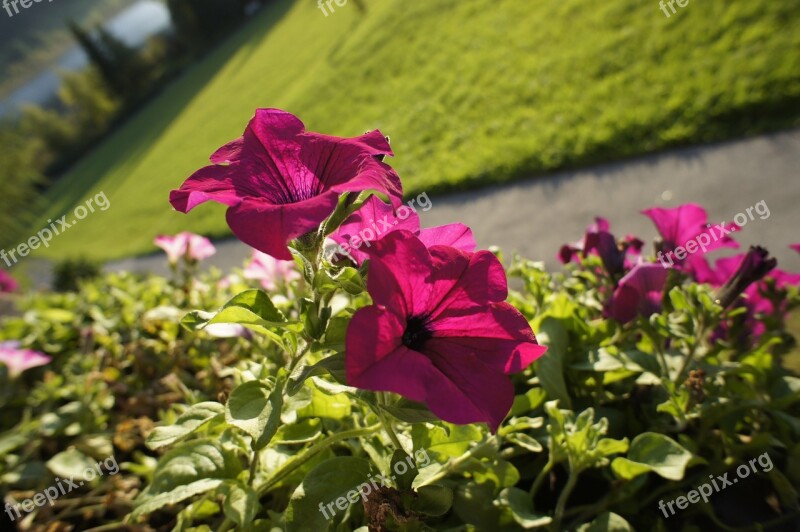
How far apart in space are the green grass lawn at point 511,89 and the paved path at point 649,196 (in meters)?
0.21

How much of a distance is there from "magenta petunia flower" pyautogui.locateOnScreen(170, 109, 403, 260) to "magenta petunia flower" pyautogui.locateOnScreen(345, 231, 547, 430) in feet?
0.31

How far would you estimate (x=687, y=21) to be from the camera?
213 inches

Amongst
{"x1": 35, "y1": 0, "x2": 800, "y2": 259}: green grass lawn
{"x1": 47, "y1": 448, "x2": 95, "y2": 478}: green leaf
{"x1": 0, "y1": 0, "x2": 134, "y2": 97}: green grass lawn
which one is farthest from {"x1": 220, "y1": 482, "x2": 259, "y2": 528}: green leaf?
{"x1": 0, "y1": 0, "x2": 134, "y2": 97}: green grass lawn

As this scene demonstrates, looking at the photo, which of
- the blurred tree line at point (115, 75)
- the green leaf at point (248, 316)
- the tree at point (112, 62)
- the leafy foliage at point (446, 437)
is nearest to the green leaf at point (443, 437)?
the leafy foliage at point (446, 437)

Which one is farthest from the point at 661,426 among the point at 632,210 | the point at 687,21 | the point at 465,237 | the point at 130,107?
the point at 130,107

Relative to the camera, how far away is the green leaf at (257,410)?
0.76m

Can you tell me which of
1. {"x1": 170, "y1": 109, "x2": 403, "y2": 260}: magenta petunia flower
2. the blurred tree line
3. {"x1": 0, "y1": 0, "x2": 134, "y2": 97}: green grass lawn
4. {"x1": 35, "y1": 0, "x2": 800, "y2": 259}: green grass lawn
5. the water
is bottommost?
{"x1": 35, "y1": 0, "x2": 800, "y2": 259}: green grass lawn

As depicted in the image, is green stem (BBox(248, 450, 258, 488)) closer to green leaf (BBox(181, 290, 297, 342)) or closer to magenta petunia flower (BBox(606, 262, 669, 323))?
green leaf (BBox(181, 290, 297, 342))

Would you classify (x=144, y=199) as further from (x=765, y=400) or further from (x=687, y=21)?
(x=765, y=400)

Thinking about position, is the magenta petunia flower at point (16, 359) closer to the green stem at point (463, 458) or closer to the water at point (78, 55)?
the green stem at point (463, 458)

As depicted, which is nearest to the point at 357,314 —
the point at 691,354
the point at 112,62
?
the point at 691,354

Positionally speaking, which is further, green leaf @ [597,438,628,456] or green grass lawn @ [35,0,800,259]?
green grass lawn @ [35,0,800,259]

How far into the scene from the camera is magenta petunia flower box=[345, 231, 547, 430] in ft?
2.16

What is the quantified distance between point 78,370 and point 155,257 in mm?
7270
